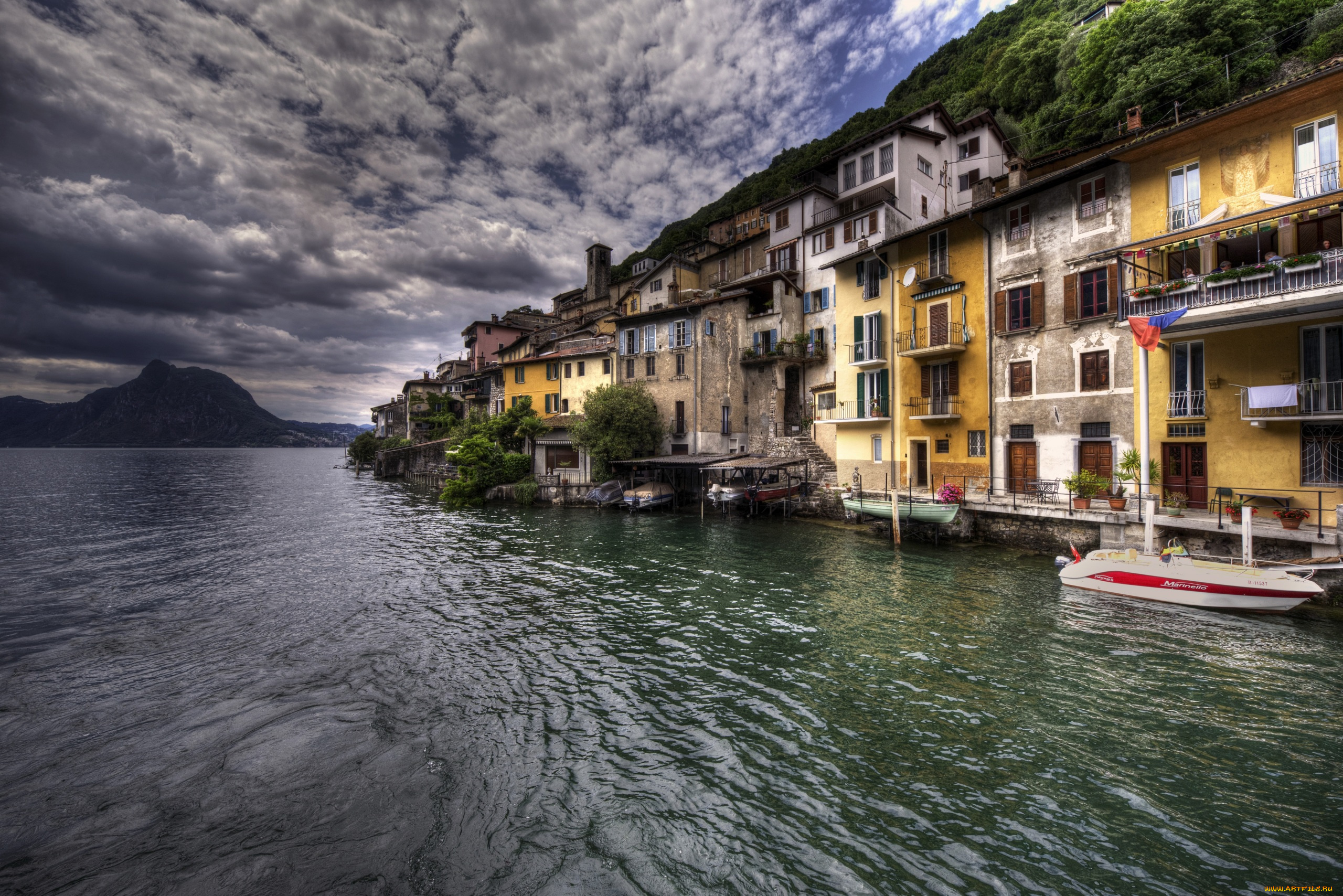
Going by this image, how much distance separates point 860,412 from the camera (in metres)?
29.4

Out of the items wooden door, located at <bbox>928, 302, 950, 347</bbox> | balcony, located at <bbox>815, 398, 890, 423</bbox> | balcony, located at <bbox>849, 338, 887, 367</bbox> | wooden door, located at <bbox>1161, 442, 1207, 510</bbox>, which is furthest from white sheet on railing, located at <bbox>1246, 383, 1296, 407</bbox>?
balcony, located at <bbox>849, 338, 887, 367</bbox>

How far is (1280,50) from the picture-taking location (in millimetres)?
32156

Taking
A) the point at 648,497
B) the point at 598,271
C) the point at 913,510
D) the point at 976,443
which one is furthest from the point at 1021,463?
the point at 598,271

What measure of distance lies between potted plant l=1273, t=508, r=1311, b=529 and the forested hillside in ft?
93.8

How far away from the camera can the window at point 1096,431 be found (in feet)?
66.0

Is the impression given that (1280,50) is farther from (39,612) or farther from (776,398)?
(39,612)

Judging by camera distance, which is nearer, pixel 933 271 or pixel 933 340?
pixel 933 340

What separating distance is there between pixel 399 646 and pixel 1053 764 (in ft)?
41.2

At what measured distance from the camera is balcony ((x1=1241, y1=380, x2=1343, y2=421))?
1495 cm

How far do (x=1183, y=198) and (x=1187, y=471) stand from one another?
9.50m

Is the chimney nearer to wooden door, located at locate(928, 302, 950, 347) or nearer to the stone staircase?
the stone staircase

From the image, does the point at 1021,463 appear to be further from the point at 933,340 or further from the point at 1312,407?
the point at 1312,407

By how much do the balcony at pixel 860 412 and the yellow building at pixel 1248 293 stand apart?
10.7 metres

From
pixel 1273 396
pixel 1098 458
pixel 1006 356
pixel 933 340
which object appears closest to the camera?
pixel 1273 396
